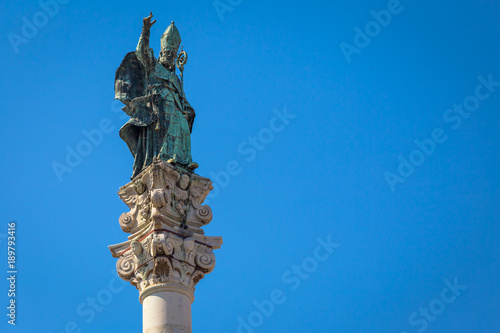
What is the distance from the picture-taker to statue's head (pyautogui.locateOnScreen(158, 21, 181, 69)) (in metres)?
29.0

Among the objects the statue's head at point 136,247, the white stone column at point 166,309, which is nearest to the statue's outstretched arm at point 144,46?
the statue's head at point 136,247

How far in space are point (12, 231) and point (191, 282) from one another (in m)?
10.1

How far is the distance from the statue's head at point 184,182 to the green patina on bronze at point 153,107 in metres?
0.51

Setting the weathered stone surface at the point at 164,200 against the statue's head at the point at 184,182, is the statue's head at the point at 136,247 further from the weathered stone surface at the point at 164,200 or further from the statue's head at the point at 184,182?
Result: the statue's head at the point at 184,182

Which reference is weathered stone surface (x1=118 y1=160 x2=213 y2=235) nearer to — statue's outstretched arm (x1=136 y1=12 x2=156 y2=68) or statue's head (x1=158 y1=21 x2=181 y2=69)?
statue's outstretched arm (x1=136 y1=12 x2=156 y2=68)

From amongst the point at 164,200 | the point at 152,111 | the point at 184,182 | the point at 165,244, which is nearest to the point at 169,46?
the point at 152,111

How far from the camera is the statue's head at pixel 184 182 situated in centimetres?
2606

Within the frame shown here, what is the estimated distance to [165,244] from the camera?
24641 millimetres

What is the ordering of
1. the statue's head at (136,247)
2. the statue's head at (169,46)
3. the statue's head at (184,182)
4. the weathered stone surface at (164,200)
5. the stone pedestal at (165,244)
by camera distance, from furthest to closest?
the statue's head at (169,46) → the statue's head at (184,182) → the weathered stone surface at (164,200) → the statue's head at (136,247) → the stone pedestal at (165,244)

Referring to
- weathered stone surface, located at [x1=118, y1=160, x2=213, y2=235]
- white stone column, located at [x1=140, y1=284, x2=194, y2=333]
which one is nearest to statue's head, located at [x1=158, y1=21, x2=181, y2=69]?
weathered stone surface, located at [x1=118, y1=160, x2=213, y2=235]

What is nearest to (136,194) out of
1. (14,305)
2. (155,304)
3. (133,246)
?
(133,246)

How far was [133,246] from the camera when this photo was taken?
82.5 feet

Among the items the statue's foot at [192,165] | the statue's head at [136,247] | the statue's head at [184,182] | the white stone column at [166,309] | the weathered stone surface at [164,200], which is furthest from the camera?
the statue's foot at [192,165]

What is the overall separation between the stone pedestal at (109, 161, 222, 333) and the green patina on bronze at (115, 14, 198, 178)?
717mm
